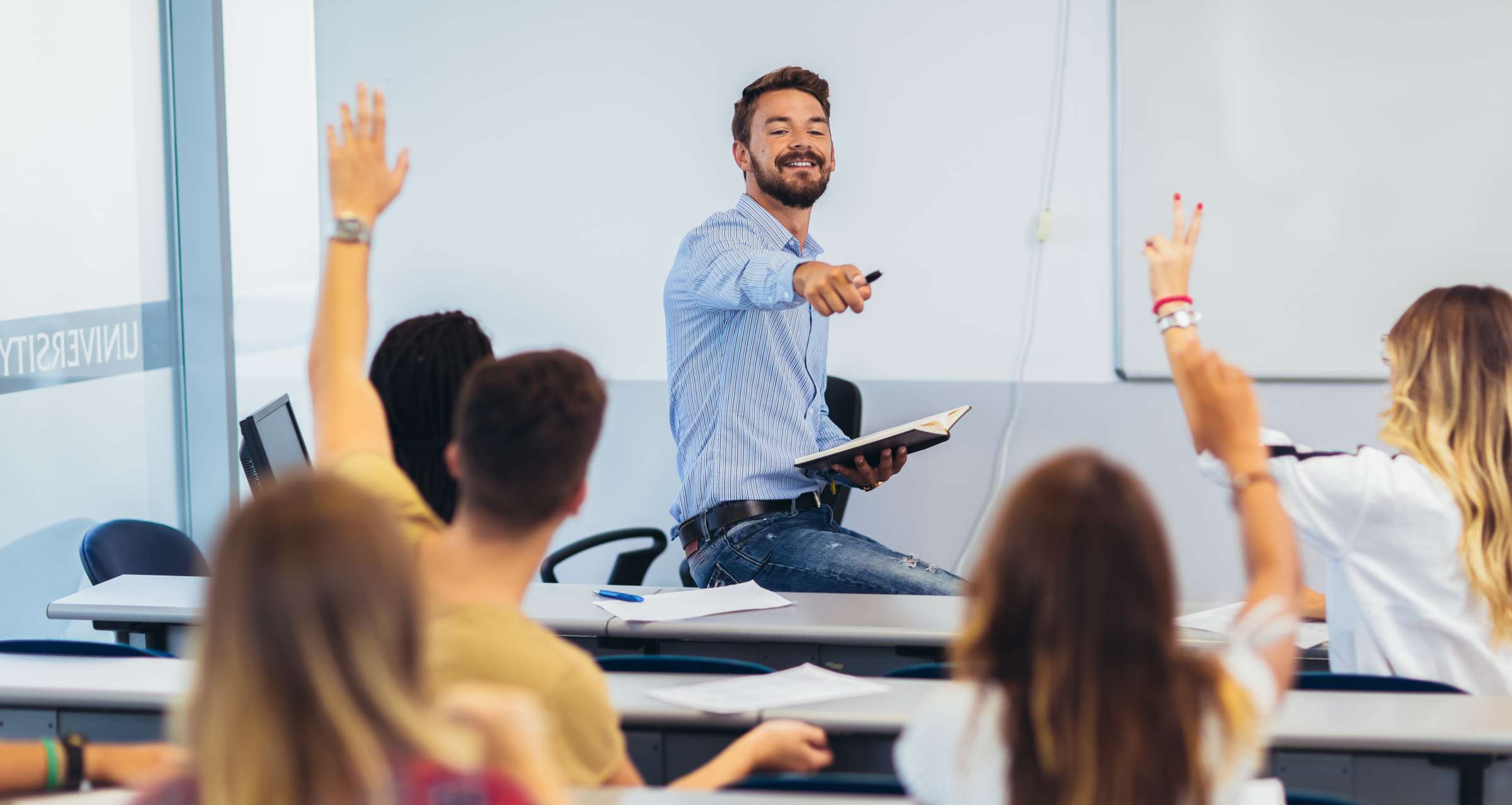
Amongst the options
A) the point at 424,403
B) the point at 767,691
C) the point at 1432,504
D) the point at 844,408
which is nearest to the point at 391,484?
the point at 424,403

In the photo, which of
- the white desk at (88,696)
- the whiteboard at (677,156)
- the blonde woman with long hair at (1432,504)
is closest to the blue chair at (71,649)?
the white desk at (88,696)

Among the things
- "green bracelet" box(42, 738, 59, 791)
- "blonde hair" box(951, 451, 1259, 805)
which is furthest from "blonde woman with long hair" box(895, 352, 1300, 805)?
"green bracelet" box(42, 738, 59, 791)

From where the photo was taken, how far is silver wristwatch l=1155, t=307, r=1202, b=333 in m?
1.79

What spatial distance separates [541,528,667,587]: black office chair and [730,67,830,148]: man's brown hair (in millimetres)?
1219

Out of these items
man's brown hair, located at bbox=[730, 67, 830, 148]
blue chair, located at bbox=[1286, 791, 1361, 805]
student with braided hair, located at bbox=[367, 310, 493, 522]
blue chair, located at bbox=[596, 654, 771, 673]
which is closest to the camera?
blue chair, located at bbox=[1286, 791, 1361, 805]

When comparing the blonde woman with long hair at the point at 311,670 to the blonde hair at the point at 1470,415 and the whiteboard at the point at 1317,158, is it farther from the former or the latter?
the whiteboard at the point at 1317,158

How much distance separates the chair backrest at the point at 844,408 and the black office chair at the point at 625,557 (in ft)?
1.79

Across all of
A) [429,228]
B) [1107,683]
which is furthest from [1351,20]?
[1107,683]

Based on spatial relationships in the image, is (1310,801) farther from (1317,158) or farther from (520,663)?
(1317,158)

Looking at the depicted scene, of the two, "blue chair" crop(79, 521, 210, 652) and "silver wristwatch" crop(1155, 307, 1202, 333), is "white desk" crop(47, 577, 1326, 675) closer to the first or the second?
"blue chair" crop(79, 521, 210, 652)

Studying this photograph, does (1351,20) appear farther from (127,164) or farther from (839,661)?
(127,164)

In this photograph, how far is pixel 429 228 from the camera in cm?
461

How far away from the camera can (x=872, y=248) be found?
4340 millimetres

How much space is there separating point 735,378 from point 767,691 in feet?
3.65
